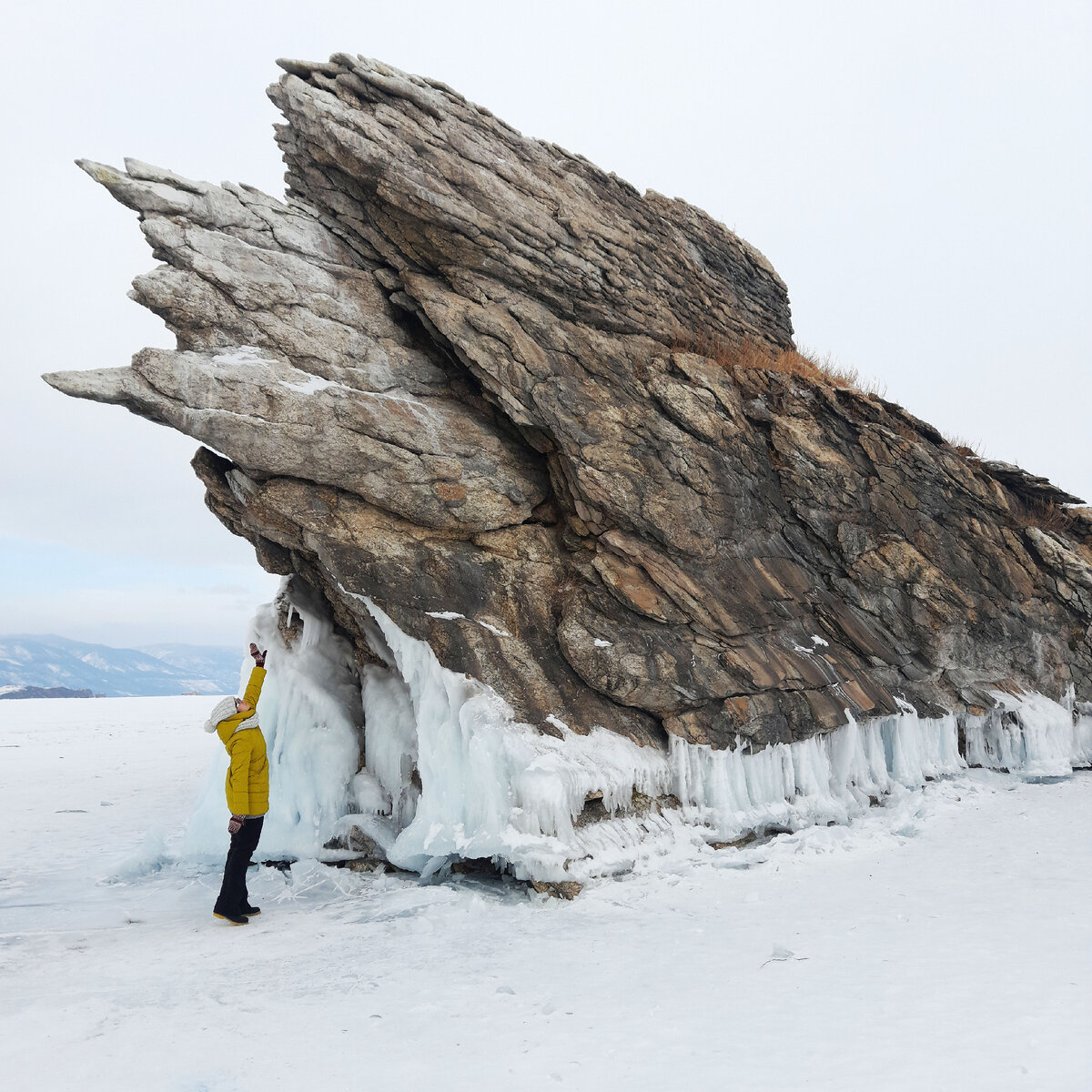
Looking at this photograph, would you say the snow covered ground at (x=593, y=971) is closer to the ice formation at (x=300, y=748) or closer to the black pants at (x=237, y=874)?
the black pants at (x=237, y=874)

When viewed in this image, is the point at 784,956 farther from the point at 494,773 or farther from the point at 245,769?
the point at 245,769

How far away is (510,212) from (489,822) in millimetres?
8767

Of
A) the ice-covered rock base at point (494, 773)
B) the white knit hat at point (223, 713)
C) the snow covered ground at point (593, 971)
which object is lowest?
the snow covered ground at point (593, 971)

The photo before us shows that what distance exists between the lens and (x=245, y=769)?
7.83 m

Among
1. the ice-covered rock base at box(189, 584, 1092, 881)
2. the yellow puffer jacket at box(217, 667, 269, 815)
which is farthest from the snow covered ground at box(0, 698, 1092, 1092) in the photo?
Result: the yellow puffer jacket at box(217, 667, 269, 815)

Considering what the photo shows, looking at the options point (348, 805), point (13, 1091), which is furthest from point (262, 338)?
point (13, 1091)

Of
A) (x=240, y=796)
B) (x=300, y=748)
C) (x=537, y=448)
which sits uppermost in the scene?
(x=537, y=448)

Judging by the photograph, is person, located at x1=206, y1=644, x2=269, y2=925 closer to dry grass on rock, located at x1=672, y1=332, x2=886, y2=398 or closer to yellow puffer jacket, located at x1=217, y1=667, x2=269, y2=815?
yellow puffer jacket, located at x1=217, y1=667, x2=269, y2=815

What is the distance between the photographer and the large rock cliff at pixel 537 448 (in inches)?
377

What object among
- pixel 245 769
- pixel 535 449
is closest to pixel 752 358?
pixel 535 449

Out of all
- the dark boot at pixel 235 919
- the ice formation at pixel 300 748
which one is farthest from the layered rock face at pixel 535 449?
the dark boot at pixel 235 919

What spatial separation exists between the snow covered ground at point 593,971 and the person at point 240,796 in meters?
0.29

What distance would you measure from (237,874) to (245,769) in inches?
41.7

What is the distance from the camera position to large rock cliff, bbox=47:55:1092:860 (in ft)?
31.4
